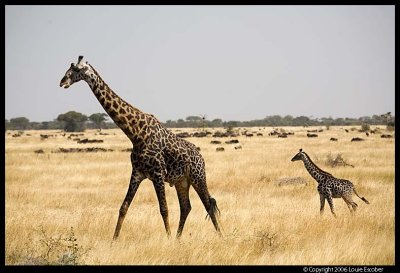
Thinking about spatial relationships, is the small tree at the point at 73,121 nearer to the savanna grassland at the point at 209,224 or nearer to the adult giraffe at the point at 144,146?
the savanna grassland at the point at 209,224

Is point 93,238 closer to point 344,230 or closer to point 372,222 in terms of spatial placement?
point 344,230

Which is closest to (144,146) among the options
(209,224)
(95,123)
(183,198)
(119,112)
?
(119,112)

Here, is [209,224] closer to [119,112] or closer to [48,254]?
[119,112]

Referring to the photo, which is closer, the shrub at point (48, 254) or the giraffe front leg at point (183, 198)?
the shrub at point (48, 254)

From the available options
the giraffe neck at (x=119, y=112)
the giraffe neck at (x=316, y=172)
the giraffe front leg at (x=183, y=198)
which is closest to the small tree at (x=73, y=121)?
the giraffe neck at (x=316, y=172)

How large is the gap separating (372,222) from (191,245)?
4031 mm

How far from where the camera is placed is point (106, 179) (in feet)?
59.0

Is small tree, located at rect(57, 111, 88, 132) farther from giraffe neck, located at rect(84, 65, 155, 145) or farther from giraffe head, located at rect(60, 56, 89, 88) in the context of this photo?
giraffe head, located at rect(60, 56, 89, 88)

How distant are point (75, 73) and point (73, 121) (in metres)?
84.0

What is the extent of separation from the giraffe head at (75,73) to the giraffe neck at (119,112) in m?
0.25

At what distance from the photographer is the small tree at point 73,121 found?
88625mm

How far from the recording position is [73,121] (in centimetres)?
8919

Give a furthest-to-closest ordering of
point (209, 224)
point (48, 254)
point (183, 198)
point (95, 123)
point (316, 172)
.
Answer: point (95, 123) < point (316, 172) < point (209, 224) < point (183, 198) < point (48, 254)
